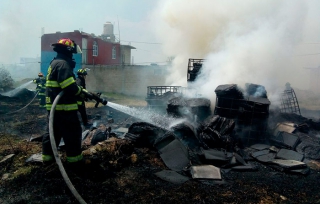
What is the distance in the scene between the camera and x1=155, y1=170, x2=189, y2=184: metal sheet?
12.8 ft

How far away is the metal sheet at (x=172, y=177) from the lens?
3899 mm

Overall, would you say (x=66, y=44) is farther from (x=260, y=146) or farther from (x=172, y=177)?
(x=260, y=146)

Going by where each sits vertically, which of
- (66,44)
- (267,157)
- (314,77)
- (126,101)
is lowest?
(126,101)

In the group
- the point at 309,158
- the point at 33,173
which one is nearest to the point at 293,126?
the point at 309,158

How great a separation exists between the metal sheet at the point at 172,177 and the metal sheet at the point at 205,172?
0.19 metres

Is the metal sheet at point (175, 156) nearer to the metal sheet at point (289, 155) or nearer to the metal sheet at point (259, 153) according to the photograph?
the metal sheet at point (259, 153)

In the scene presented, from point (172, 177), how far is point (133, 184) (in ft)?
2.35

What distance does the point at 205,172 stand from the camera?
4.14 meters

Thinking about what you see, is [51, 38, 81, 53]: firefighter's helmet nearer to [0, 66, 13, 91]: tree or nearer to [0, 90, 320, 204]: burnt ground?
[0, 90, 320, 204]: burnt ground

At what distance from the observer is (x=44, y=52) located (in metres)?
26.7

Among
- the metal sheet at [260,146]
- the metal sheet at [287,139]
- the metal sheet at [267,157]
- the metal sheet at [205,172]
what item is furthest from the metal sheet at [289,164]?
the metal sheet at [205,172]

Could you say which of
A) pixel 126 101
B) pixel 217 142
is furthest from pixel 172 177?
pixel 126 101

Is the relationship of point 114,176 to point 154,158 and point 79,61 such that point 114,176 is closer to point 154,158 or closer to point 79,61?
point 154,158

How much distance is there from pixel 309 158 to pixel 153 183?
4143 millimetres
